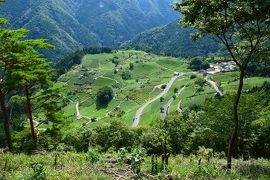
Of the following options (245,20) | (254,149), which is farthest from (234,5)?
(254,149)

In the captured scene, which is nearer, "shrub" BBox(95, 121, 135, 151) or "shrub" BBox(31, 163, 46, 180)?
"shrub" BBox(31, 163, 46, 180)

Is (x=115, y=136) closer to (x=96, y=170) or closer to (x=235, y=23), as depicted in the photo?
(x=235, y=23)

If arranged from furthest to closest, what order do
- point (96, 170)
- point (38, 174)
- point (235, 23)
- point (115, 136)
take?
1. point (115, 136)
2. point (235, 23)
3. point (96, 170)
4. point (38, 174)

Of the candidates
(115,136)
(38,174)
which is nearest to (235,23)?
(38,174)

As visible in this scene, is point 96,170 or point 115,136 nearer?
point 96,170

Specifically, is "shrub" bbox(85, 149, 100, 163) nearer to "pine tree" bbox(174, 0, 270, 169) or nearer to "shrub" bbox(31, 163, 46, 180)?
"shrub" bbox(31, 163, 46, 180)

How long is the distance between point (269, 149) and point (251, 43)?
3544 cm

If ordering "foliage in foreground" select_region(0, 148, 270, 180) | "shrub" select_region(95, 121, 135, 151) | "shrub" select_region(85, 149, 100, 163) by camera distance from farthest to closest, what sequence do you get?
"shrub" select_region(95, 121, 135, 151) → "shrub" select_region(85, 149, 100, 163) → "foliage in foreground" select_region(0, 148, 270, 180)

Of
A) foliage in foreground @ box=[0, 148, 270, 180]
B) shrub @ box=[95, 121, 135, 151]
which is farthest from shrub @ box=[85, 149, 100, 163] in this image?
shrub @ box=[95, 121, 135, 151]

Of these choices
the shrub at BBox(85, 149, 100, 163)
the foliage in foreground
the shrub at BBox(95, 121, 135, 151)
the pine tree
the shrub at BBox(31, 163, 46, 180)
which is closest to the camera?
the shrub at BBox(31, 163, 46, 180)

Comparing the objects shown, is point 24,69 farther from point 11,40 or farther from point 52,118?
point 52,118

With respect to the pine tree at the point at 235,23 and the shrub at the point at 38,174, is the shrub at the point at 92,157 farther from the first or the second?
the pine tree at the point at 235,23

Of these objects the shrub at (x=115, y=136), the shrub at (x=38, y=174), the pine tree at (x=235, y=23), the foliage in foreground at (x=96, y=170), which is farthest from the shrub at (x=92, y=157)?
the shrub at (x=115, y=136)

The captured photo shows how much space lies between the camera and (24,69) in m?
35.2
